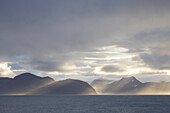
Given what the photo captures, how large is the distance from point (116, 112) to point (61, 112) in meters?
28.0

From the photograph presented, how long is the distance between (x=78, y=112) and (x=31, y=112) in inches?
934

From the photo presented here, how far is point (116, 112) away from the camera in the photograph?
117m

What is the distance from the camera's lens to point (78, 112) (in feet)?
383

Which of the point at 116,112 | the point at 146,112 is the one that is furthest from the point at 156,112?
the point at 116,112

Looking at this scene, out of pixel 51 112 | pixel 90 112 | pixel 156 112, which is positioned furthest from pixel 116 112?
pixel 51 112

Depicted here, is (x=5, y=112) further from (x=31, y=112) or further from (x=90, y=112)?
(x=90, y=112)

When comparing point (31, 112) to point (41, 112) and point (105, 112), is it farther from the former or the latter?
point (105, 112)

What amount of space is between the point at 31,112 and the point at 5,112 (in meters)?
13.6

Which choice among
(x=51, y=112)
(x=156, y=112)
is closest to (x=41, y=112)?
(x=51, y=112)

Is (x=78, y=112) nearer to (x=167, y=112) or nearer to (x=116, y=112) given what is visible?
(x=116, y=112)

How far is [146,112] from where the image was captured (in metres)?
119

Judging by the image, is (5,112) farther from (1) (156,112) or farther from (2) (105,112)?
(1) (156,112)

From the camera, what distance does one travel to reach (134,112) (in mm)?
117062

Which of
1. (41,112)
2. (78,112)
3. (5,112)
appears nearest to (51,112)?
(41,112)
